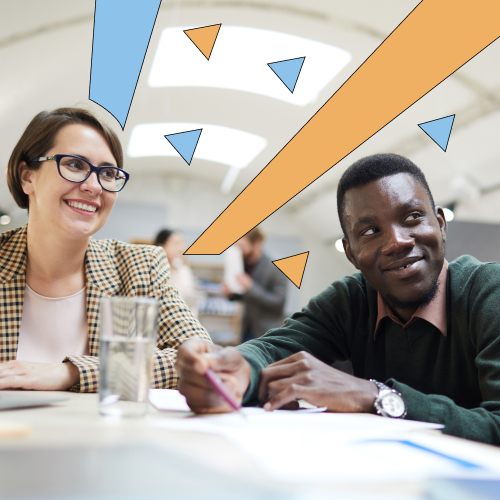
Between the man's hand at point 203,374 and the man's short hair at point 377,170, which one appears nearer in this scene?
the man's hand at point 203,374

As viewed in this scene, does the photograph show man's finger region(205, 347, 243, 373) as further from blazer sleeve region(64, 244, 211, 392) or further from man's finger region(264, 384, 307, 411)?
blazer sleeve region(64, 244, 211, 392)

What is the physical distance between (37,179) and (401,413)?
1172 mm

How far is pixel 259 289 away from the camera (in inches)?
151

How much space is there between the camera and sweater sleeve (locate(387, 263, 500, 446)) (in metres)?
0.77

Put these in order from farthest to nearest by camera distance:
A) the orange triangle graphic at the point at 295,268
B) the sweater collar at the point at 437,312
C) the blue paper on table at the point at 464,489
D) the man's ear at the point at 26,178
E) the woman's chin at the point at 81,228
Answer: the orange triangle graphic at the point at 295,268
the man's ear at the point at 26,178
the woman's chin at the point at 81,228
the sweater collar at the point at 437,312
the blue paper on table at the point at 464,489

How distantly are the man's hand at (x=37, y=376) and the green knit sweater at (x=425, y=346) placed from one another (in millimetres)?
355

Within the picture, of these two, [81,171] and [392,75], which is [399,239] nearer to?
[81,171]

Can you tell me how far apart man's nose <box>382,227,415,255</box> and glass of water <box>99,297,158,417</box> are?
25.3 inches

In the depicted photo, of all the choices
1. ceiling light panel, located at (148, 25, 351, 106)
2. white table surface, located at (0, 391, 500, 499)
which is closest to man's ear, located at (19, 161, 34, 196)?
white table surface, located at (0, 391, 500, 499)

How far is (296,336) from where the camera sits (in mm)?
1225

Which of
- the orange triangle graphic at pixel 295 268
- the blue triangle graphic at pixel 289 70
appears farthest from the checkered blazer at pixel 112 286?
the blue triangle graphic at pixel 289 70

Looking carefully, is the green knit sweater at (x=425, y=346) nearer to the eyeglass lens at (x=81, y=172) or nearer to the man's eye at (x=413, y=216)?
the man's eye at (x=413, y=216)

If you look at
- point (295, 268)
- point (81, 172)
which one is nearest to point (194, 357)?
point (81, 172)

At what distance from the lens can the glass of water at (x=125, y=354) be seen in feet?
2.16
